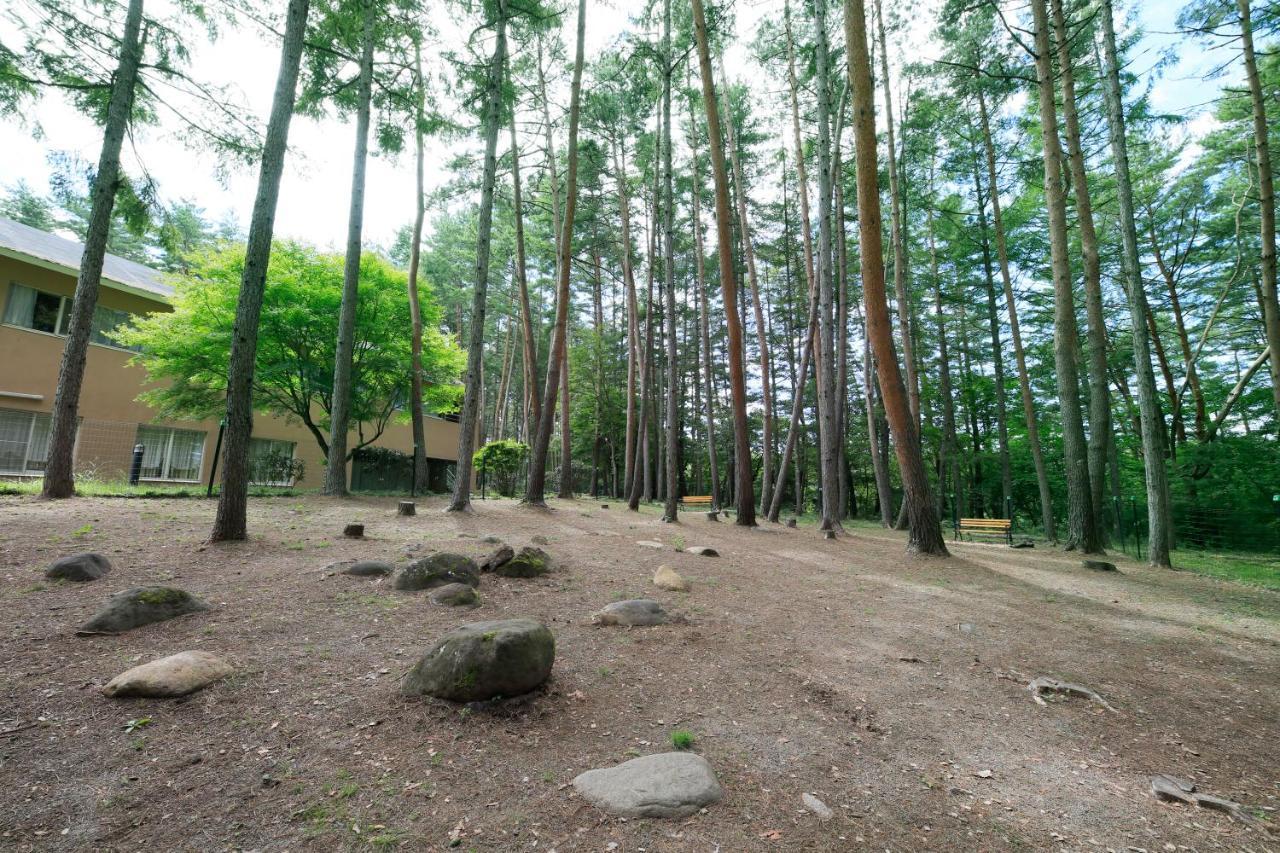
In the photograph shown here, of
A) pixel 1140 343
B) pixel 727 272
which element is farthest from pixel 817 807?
pixel 1140 343

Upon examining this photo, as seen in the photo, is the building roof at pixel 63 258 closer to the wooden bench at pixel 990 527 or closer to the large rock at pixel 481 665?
the large rock at pixel 481 665

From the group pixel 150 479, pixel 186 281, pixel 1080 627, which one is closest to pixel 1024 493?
pixel 1080 627

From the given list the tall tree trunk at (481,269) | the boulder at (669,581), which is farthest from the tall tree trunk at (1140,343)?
the tall tree trunk at (481,269)

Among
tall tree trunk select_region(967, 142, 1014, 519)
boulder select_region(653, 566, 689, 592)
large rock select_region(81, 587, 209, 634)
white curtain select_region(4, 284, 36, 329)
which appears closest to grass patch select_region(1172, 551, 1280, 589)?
tall tree trunk select_region(967, 142, 1014, 519)

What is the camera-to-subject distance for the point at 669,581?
5223mm

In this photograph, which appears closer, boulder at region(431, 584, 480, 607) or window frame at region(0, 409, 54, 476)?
boulder at region(431, 584, 480, 607)

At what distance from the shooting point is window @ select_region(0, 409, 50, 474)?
1213 centimetres

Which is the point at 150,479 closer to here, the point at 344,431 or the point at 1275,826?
the point at 344,431

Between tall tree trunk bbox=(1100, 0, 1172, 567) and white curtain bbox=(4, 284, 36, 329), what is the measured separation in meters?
24.3

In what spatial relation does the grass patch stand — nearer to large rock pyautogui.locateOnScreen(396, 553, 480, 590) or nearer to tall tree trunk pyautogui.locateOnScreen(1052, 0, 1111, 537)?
tall tree trunk pyautogui.locateOnScreen(1052, 0, 1111, 537)

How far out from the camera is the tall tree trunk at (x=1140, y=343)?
8484 millimetres

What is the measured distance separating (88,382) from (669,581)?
17.5 metres

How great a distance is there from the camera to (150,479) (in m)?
14.4

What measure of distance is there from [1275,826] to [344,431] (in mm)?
12957
